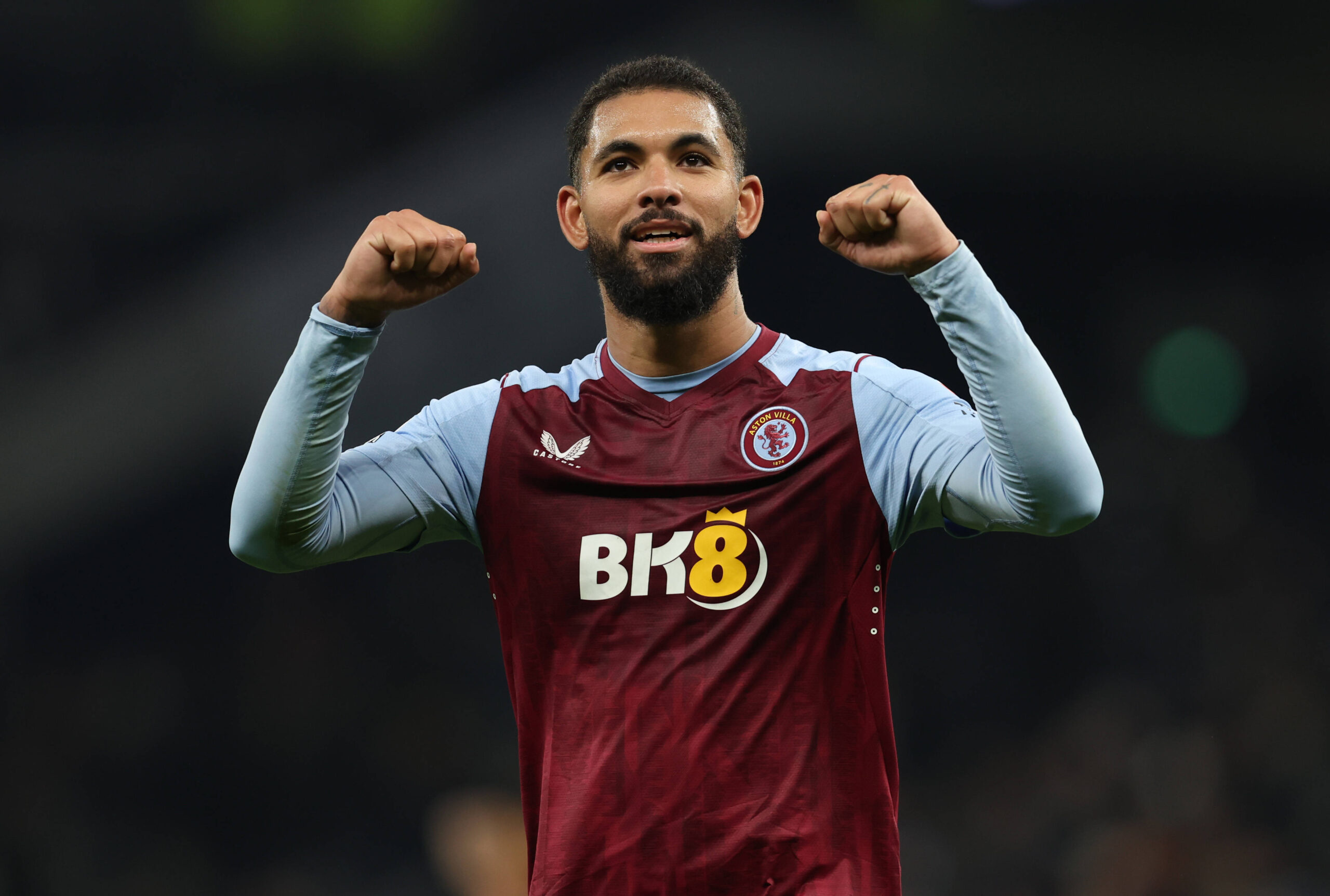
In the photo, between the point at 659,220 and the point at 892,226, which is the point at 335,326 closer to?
the point at 659,220

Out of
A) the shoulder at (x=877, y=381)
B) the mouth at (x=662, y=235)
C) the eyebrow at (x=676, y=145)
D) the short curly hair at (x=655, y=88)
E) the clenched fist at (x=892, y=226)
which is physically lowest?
the shoulder at (x=877, y=381)

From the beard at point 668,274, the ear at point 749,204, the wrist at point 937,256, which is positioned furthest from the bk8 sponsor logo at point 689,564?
the ear at point 749,204

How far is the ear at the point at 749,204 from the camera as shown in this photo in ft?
7.84

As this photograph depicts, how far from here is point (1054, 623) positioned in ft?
15.6

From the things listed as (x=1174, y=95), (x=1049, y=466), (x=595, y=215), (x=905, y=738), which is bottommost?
(x=905, y=738)

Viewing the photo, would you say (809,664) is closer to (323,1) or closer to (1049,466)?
(1049,466)

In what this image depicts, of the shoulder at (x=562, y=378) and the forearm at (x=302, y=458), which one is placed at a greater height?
the shoulder at (x=562, y=378)

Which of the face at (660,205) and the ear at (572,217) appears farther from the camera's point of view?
the ear at (572,217)

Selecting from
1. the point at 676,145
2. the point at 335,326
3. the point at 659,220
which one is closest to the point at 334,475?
the point at 335,326

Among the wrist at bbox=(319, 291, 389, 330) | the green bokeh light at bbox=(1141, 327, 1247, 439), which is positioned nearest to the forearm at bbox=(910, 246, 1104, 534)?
the wrist at bbox=(319, 291, 389, 330)

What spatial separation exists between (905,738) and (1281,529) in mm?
1671

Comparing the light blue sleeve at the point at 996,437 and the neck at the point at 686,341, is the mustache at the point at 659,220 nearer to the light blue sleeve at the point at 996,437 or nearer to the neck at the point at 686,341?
the neck at the point at 686,341

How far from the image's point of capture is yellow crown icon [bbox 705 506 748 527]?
2.05 m

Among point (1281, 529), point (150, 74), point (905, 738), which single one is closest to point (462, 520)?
point (905, 738)
